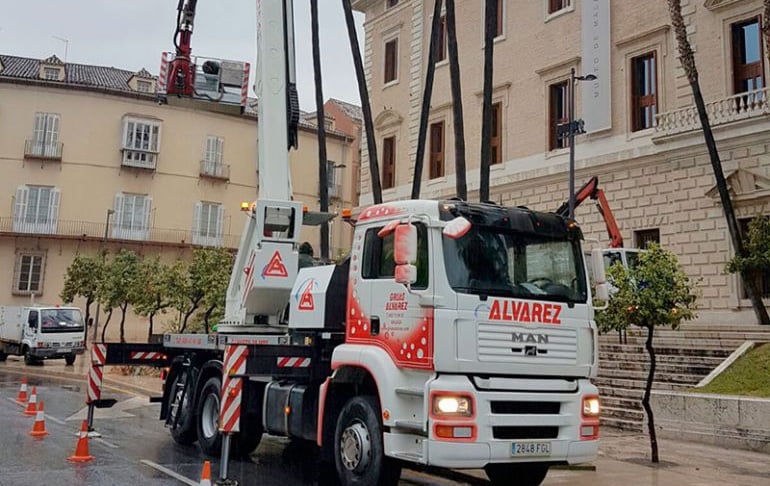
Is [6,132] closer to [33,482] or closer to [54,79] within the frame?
[54,79]

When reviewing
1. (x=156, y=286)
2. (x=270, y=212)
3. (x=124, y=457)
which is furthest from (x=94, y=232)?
(x=270, y=212)

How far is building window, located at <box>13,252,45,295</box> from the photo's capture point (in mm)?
38406

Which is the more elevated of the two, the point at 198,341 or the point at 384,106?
the point at 384,106

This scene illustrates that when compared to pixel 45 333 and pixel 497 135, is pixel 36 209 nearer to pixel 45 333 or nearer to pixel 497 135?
pixel 45 333

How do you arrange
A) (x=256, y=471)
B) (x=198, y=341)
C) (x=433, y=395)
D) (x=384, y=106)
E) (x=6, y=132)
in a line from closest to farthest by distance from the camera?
1. (x=433, y=395)
2. (x=256, y=471)
3. (x=198, y=341)
4. (x=384, y=106)
5. (x=6, y=132)

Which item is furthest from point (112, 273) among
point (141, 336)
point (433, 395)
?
point (433, 395)

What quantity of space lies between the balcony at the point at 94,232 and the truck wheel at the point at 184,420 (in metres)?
30.4

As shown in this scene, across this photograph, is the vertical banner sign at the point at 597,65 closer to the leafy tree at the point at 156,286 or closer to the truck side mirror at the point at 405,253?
the leafy tree at the point at 156,286

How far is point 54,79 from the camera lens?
40.2m

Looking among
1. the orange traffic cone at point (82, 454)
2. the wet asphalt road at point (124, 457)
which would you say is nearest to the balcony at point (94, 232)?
the wet asphalt road at point (124, 457)

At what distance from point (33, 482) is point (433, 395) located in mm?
4469

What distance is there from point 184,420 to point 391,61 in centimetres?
2685

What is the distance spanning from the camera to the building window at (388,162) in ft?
113

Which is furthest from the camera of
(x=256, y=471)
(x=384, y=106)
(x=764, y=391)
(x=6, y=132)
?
(x=6, y=132)
